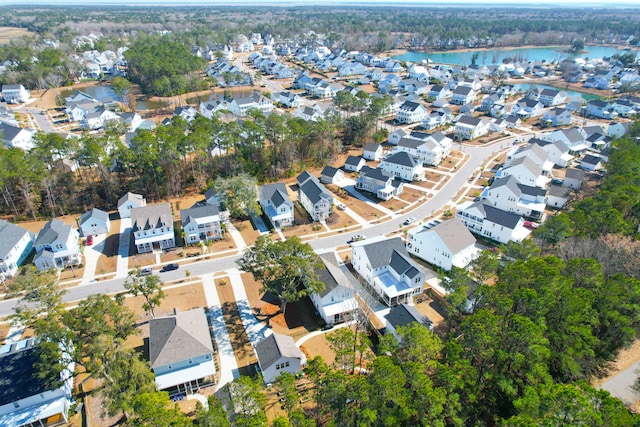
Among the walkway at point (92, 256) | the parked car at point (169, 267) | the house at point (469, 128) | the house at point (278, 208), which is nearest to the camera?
the walkway at point (92, 256)

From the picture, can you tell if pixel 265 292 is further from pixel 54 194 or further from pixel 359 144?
pixel 359 144

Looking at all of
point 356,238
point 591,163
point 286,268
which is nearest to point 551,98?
point 591,163

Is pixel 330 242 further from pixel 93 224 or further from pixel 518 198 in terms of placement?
pixel 93 224

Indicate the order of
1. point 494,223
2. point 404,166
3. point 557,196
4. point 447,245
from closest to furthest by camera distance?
point 447,245 < point 494,223 < point 557,196 < point 404,166

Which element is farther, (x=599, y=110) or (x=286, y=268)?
(x=599, y=110)

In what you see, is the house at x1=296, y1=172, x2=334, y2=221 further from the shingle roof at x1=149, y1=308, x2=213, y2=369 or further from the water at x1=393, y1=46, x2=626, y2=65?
the water at x1=393, y1=46, x2=626, y2=65

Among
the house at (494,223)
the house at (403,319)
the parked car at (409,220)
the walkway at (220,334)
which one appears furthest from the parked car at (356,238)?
the walkway at (220,334)

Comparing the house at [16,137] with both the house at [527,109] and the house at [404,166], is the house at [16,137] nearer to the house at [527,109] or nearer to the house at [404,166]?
the house at [404,166]
